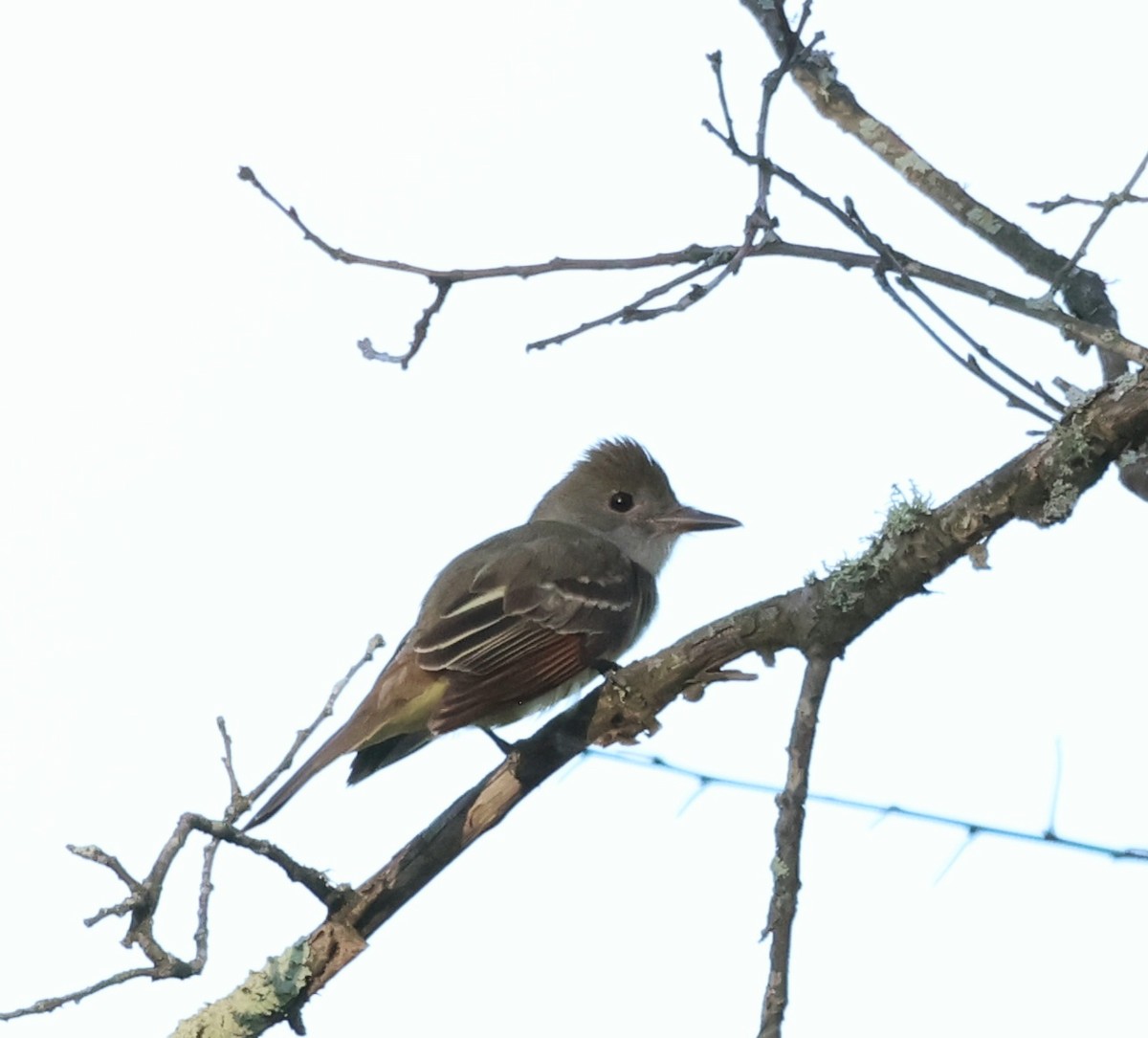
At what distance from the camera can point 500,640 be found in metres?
6.21

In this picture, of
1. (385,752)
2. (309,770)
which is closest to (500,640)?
(385,752)

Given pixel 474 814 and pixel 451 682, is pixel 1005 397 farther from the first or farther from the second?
pixel 451 682

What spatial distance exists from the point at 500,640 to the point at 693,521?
6.39ft

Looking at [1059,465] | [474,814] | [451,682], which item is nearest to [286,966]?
[474,814]

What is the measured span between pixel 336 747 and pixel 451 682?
49 centimetres

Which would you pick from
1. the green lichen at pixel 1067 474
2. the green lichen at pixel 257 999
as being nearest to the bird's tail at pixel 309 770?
the green lichen at pixel 257 999

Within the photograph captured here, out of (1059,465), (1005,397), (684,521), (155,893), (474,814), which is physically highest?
(684,521)

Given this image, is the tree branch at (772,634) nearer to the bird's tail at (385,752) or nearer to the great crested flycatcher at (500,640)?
the great crested flycatcher at (500,640)

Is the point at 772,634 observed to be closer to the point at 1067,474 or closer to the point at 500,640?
the point at 1067,474

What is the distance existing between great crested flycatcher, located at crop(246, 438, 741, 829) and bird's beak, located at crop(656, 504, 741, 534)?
1.09 feet

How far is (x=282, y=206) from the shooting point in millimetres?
5117

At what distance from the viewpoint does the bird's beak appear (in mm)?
7898

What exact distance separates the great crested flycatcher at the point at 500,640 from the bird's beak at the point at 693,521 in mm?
331

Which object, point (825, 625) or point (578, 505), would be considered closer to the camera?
point (825, 625)
